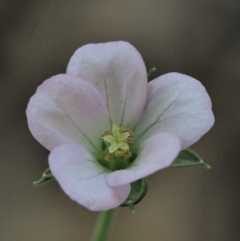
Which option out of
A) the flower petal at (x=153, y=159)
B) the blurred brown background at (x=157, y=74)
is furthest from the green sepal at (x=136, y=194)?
the blurred brown background at (x=157, y=74)

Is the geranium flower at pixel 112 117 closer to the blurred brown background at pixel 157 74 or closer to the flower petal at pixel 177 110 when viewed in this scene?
the flower petal at pixel 177 110

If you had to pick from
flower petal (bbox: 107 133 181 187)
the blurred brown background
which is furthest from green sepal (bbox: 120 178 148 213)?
the blurred brown background

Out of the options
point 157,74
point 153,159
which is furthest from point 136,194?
point 157,74

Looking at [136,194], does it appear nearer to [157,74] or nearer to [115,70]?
[115,70]

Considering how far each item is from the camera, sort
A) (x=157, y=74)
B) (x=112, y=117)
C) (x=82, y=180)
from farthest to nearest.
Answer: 1. (x=157, y=74)
2. (x=112, y=117)
3. (x=82, y=180)

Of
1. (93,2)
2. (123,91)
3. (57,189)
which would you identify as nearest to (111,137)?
(123,91)

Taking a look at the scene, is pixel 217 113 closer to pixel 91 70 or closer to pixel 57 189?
pixel 57 189
